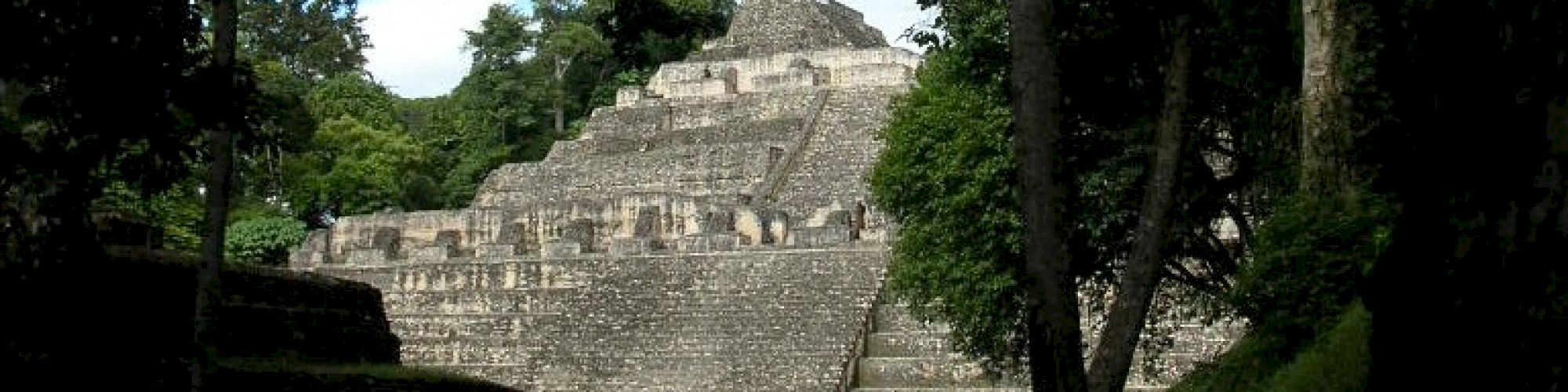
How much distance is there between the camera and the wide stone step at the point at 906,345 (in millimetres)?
22703

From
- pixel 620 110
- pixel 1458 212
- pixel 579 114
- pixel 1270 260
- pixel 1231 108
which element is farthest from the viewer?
pixel 579 114

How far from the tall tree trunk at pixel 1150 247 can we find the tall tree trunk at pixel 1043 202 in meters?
0.84

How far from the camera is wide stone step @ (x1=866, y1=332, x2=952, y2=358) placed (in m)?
22.7

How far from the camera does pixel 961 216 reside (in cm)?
1939

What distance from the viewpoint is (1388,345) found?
6012 millimetres

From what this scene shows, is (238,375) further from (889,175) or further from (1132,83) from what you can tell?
(889,175)

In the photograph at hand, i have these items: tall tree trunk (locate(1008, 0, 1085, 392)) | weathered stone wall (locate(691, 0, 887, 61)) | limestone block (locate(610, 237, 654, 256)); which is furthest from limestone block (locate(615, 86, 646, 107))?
tall tree trunk (locate(1008, 0, 1085, 392))

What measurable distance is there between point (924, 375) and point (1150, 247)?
13.1 m

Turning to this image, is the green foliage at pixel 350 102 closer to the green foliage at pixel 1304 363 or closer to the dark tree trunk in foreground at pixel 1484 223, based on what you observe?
the green foliage at pixel 1304 363

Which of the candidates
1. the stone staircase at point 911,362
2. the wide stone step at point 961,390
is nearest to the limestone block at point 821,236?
the stone staircase at point 911,362

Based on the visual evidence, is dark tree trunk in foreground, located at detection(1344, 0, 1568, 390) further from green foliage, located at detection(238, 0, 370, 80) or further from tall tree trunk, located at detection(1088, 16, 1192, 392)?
green foliage, located at detection(238, 0, 370, 80)

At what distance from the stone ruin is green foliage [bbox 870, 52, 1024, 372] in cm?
141

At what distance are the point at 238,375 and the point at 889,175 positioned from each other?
33.1 feet

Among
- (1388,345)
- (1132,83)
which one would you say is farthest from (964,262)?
(1388,345)
